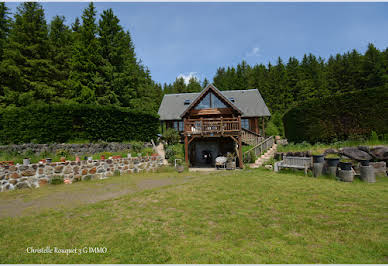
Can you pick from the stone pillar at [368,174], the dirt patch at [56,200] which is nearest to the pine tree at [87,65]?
the dirt patch at [56,200]

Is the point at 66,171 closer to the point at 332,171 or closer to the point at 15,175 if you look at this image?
the point at 15,175

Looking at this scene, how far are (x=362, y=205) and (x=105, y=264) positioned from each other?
619 centimetres

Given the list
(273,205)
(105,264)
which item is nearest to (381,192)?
(273,205)

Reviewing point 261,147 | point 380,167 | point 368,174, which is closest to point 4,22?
point 261,147

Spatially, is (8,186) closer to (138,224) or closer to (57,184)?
(57,184)

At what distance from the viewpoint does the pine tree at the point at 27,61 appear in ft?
61.7

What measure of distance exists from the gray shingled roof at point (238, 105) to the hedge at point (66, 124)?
7.40 metres

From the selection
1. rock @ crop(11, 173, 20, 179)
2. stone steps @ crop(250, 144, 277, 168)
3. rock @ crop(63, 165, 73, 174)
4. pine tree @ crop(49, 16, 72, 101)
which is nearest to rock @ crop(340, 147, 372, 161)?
stone steps @ crop(250, 144, 277, 168)

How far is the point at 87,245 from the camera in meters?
3.52

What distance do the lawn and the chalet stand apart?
9098mm

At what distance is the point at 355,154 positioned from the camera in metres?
9.10

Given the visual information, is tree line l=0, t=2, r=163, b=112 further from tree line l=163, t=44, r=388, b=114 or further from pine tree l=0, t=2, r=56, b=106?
tree line l=163, t=44, r=388, b=114

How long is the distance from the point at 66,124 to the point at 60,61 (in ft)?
45.1

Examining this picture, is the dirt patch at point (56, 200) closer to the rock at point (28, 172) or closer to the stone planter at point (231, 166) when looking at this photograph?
the rock at point (28, 172)
